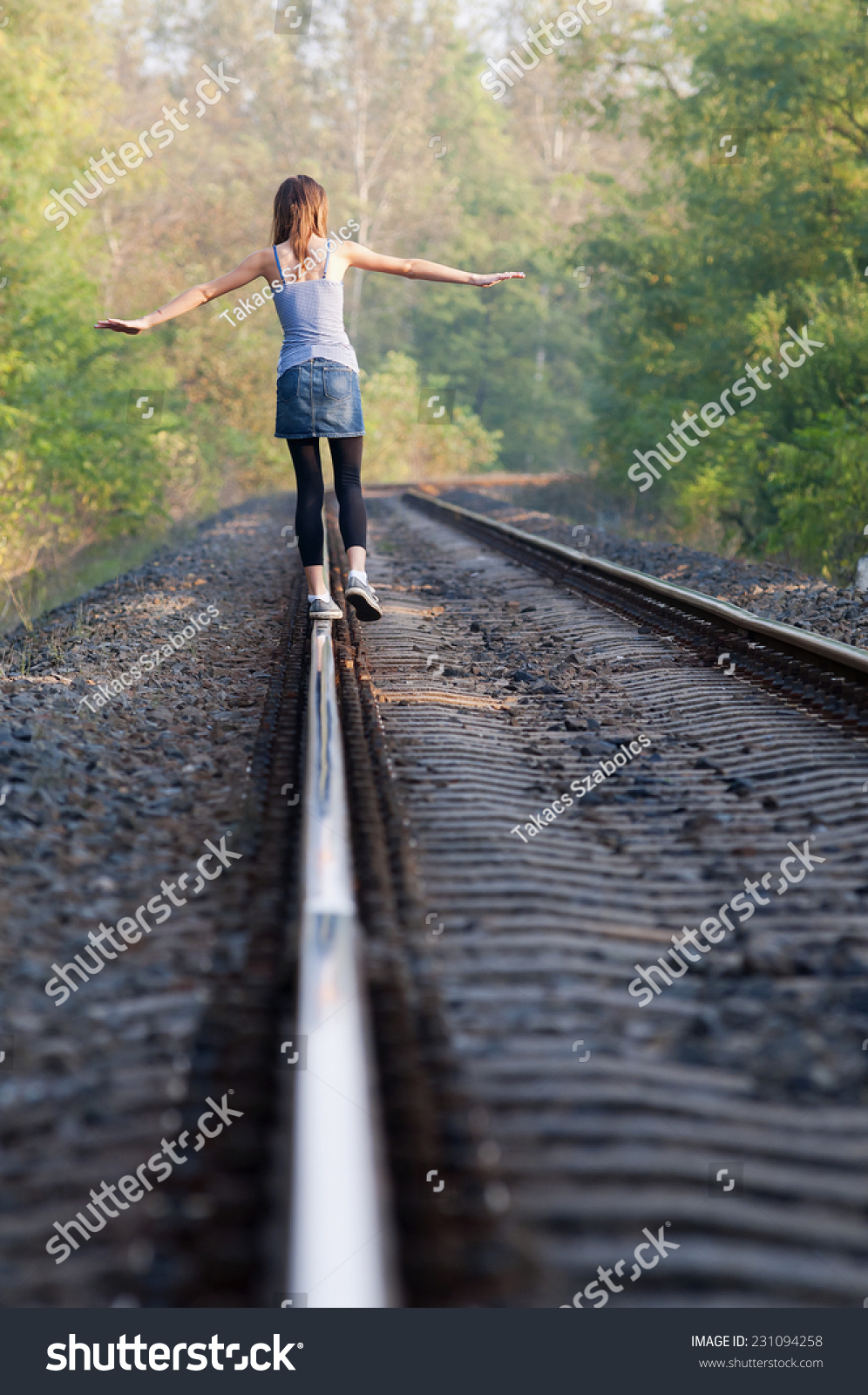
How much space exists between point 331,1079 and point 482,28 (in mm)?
62107

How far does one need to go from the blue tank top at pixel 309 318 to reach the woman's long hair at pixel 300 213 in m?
0.10

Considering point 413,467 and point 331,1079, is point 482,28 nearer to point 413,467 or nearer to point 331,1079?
point 413,467

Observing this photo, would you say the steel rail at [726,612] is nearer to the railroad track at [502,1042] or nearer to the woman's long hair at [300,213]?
the railroad track at [502,1042]

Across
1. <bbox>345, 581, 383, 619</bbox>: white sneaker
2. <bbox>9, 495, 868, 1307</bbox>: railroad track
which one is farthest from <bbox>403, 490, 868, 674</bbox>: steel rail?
<bbox>345, 581, 383, 619</bbox>: white sneaker

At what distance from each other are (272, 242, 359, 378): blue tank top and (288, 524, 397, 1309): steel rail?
3.45 meters

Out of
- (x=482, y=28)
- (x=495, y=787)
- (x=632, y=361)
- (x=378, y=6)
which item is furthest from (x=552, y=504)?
(x=482, y=28)

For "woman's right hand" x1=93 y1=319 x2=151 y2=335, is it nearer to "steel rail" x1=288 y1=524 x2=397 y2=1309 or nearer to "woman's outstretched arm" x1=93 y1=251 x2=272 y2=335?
"woman's outstretched arm" x1=93 y1=251 x2=272 y2=335

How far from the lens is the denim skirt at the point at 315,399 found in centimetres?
531

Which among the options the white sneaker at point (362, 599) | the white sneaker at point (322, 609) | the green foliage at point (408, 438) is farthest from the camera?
the green foliage at point (408, 438)

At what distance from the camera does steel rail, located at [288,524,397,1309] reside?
137 centimetres

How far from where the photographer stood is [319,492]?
581 centimetres

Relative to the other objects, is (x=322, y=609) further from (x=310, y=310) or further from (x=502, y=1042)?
(x=502, y=1042)

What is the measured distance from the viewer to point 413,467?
3591 centimetres

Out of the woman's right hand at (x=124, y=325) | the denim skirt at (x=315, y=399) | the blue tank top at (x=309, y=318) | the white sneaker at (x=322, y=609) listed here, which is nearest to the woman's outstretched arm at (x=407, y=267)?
the blue tank top at (x=309, y=318)
